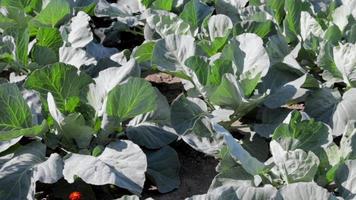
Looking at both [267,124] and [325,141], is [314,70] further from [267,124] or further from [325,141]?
[325,141]

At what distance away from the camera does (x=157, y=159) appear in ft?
9.80

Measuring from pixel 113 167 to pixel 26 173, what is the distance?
1.21 ft

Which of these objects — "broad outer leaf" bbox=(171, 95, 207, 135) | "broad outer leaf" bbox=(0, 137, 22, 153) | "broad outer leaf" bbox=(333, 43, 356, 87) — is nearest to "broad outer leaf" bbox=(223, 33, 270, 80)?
"broad outer leaf" bbox=(171, 95, 207, 135)

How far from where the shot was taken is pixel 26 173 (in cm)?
273

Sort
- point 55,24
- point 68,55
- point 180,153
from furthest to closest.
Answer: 1. point 55,24
2. point 68,55
3. point 180,153

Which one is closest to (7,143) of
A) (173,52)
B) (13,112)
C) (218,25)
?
(13,112)

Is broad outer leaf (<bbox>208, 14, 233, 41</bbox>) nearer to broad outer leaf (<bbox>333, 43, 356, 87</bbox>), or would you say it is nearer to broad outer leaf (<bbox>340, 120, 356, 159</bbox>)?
broad outer leaf (<bbox>333, 43, 356, 87</bbox>)

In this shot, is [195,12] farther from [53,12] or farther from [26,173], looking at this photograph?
[26,173]

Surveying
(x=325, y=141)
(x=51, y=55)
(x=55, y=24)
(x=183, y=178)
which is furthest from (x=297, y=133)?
(x=55, y=24)

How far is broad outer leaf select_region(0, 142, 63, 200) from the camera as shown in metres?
2.66

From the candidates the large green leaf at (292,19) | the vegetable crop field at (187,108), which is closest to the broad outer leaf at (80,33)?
the vegetable crop field at (187,108)

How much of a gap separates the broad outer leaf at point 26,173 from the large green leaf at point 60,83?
0.30m

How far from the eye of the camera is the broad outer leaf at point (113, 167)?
2.62 m

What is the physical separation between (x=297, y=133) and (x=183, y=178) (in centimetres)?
59
